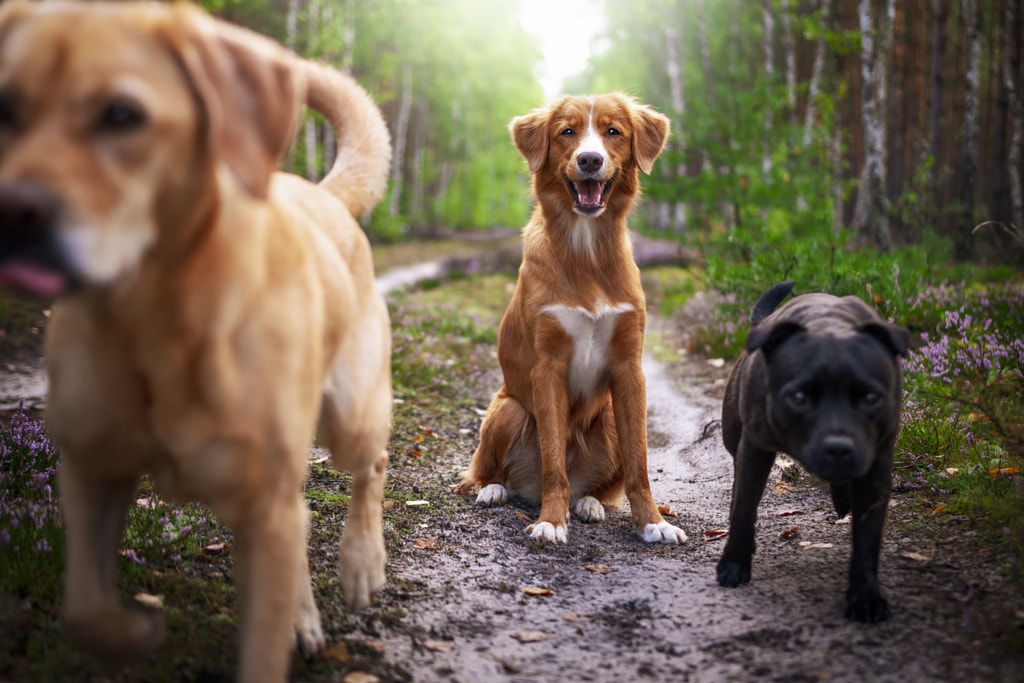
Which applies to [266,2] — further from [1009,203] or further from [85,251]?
[85,251]

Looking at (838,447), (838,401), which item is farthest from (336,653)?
(838,401)

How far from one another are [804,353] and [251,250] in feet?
6.99

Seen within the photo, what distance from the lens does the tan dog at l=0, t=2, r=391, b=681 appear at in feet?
5.11

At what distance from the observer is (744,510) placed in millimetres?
3258

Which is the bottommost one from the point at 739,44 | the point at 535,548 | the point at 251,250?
the point at 535,548

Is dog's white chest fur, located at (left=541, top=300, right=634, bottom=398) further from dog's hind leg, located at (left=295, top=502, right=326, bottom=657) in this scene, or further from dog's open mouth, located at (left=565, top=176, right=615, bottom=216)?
dog's hind leg, located at (left=295, top=502, right=326, bottom=657)

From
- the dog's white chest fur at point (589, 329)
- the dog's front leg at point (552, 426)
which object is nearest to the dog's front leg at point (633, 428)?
the dog's white chest fur at point (589, 329)

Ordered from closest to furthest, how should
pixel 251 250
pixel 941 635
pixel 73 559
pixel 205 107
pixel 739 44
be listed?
pixel 205 107 < pixel 251 250 < pixel 73 559 < pixel 941 635 < pixel 739 44

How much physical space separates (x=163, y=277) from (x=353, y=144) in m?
1.68

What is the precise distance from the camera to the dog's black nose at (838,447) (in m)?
2.79

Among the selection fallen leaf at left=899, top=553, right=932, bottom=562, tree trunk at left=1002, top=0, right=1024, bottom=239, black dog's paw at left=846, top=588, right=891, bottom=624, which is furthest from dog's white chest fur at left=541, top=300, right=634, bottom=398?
tree trunk at left=1002, top=0, right=1024, bottom=239

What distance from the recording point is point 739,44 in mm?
25547

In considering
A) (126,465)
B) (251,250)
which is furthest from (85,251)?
(126,465)

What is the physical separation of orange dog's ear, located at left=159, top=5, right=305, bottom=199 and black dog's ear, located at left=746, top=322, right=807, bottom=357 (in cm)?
199
